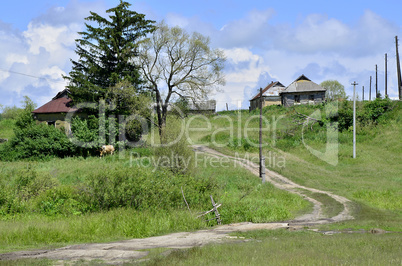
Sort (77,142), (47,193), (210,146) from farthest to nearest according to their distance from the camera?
(210,146)
(77,142)
(47,193)

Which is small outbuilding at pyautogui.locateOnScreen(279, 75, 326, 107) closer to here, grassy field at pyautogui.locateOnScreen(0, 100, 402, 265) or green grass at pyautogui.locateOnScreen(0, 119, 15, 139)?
grassy field at pyautogui.locateOnScreen(0, 100, 402, 265)

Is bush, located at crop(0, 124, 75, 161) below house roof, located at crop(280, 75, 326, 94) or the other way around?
below

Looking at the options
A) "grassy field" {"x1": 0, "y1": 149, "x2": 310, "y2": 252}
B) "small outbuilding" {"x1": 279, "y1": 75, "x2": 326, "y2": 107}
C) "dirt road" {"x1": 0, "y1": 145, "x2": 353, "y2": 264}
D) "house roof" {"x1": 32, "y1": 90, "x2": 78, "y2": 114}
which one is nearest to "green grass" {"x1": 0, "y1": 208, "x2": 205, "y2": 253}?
"grassy field" {"x1": 0, "y1": 149, "x2": 310, "y2": 252}

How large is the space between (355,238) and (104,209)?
12234 mm

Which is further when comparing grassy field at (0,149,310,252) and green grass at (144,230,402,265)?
grassy field at (0,149,310,252)

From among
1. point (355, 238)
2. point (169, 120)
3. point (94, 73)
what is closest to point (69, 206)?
point (169, 120)

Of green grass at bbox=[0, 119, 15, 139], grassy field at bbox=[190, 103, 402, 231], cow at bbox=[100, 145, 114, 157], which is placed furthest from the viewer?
green grass at bbox=[0, 119, 15, 139]

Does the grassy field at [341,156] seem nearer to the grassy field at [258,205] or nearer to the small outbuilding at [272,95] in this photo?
the grassy field at [258,205]

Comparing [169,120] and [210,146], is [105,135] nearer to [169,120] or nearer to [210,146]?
[210,146]

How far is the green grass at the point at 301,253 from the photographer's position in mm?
9164

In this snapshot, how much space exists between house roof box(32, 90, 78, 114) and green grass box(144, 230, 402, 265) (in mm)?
40579

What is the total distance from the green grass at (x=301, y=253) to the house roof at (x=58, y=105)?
1598 inches

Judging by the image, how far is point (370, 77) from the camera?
3536 inches

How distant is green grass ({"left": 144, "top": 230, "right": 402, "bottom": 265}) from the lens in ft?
30.1
